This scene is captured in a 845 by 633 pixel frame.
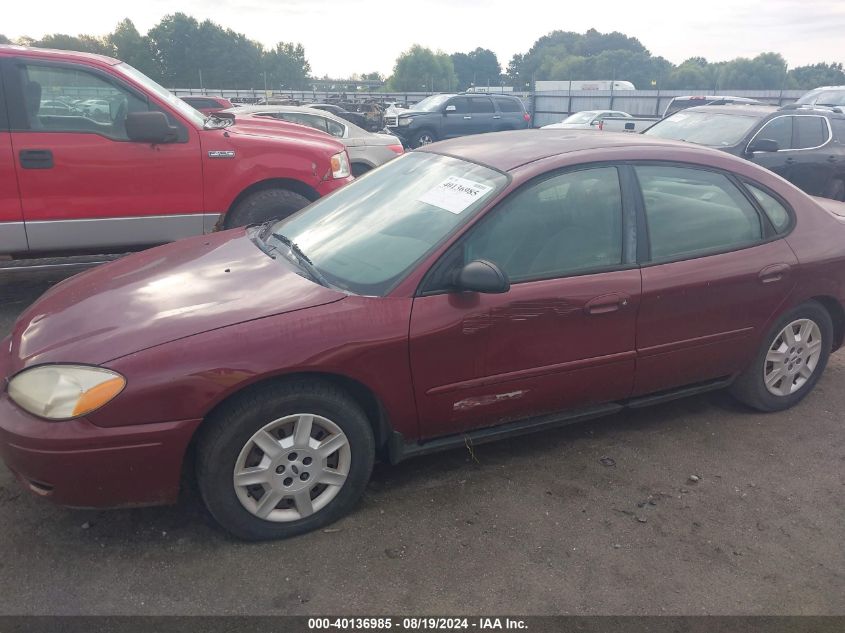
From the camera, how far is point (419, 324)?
2775 mm

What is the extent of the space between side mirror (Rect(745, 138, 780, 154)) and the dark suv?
1189 centimetres

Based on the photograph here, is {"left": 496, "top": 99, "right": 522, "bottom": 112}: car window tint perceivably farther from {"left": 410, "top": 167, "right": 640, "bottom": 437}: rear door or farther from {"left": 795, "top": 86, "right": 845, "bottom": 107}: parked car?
{"left": 410, "top": 167, "right": 640, "bottom": 437}: rear door

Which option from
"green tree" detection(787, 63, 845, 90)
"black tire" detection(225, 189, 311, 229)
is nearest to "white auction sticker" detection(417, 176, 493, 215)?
"black tire" detection(225, 189, 311, 229)

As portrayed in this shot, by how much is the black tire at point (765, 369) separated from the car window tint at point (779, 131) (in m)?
5.86

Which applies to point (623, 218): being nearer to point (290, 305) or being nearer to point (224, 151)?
point (290, 305)

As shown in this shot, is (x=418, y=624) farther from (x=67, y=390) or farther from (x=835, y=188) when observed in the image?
(x=835, y=188)

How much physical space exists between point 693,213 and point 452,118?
17560mm

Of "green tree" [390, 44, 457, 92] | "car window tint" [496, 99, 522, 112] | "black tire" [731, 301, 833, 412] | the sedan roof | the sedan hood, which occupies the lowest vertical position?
"black tire" [731, 301, 833, 412]

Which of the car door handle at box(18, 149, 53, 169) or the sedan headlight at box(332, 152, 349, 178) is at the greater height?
the car door handle at box(18, 149, 53, 169)

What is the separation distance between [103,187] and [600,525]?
14.9 feet

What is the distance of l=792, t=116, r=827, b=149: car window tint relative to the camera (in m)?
9.28

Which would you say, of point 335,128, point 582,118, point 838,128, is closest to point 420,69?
point 582,118

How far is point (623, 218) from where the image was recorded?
129 inches

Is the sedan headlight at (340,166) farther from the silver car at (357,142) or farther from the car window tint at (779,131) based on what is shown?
the car window tint at (779,131)
